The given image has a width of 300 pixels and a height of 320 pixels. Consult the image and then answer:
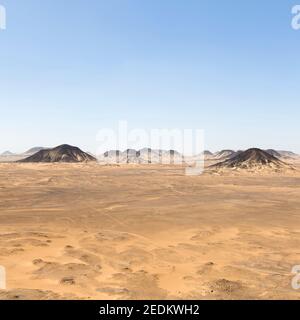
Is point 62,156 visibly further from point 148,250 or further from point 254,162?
point 148,250

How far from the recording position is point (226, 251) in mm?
11227

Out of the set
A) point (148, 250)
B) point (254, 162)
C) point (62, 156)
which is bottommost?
point (148, 250)

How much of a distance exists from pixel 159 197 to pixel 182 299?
1702cm

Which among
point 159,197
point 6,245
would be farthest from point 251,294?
point 159,197

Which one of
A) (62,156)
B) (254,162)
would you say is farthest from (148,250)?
(62,156)

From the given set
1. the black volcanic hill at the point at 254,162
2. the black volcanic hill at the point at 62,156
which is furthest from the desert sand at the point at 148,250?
the black volcanic hill at the point at 62,156

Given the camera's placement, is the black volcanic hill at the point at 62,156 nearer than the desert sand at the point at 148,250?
No

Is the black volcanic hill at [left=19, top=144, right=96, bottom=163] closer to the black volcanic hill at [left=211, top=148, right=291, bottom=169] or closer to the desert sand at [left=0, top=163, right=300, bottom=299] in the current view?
the black volcanic hill at [left=211, top=148, right=291, bottom=169]

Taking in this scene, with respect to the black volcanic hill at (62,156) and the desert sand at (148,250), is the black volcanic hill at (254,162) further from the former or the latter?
the black volcanic hill at (62,156)

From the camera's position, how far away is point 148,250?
36.9 ft

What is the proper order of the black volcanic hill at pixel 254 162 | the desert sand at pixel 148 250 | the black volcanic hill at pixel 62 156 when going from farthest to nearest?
the black volcanic hill at pixel 62 156
the black volcanic hill at pixel 254 162
the desert sand at pixel 148 250

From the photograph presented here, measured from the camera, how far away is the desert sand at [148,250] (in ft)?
26.3
